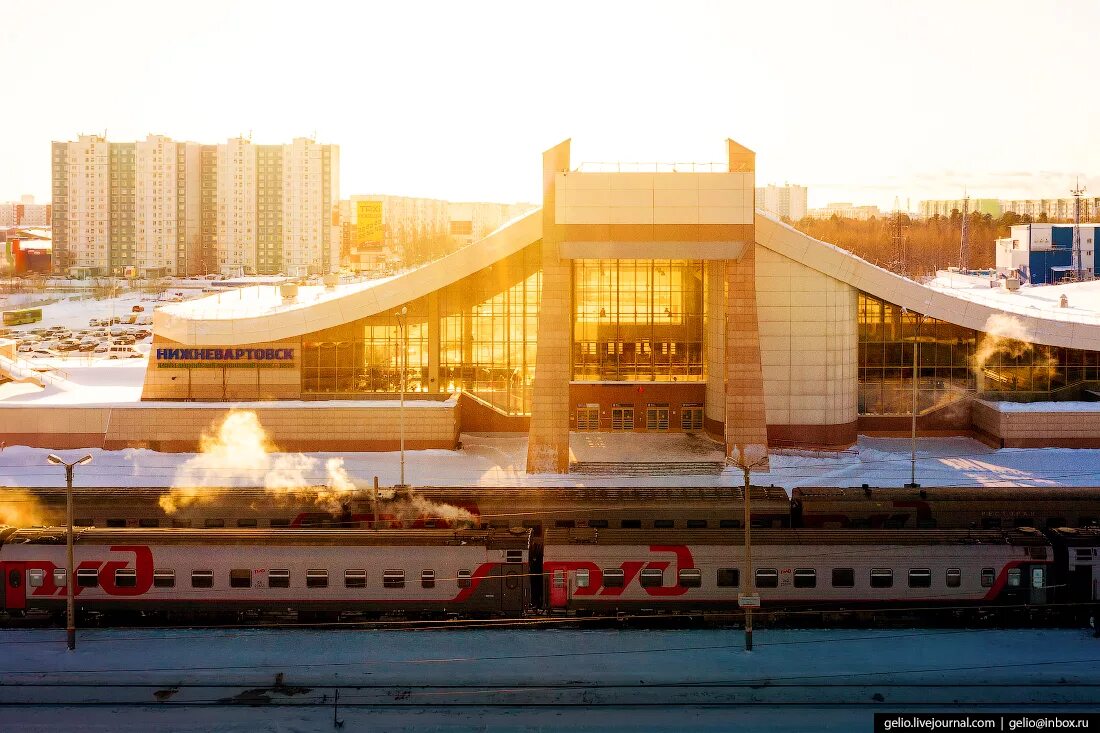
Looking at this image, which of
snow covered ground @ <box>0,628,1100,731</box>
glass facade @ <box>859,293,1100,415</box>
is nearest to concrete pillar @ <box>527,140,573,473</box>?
glass facade @ <box>859,293,1100,415</box>

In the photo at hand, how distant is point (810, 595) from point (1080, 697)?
23.4 ft

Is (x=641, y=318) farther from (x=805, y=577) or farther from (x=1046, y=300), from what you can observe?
(x=1046, y=300)

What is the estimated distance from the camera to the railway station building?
5300 cm

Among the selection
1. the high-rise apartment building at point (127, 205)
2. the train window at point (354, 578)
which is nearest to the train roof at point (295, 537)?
the train window at point (354, 578)

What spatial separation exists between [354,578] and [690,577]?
936 centimetres

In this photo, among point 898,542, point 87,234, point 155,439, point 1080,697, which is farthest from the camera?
point 87,234

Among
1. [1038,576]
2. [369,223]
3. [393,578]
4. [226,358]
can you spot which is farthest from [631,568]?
[369,223]

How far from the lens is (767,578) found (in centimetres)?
2900

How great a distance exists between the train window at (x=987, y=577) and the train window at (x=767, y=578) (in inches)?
226

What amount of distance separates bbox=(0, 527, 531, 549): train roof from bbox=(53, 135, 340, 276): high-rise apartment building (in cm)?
14668

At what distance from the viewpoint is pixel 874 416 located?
184 feet

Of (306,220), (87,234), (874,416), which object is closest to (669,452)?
(874,416)

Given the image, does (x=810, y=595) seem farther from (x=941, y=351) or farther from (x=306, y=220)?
(x=306, y=220)

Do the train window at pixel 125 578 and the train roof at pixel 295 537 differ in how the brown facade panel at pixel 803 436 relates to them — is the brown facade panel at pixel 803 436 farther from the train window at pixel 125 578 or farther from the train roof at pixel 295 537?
the train window at pixel 125 578
